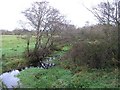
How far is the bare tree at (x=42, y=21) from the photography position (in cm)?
3944

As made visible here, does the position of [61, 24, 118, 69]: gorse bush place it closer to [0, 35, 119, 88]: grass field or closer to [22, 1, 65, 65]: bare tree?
[0, 35, 119, 88]: grass field

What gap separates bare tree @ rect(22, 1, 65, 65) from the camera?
39.4 metres

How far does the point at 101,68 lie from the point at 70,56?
6057mm

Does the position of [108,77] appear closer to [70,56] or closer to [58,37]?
[70,56]

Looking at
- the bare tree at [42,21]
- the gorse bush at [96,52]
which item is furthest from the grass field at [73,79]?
the bare tree at [42,21]

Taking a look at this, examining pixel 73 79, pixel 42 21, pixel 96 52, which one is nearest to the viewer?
pixel 73 79

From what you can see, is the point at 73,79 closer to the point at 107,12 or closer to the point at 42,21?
the point at 107,12

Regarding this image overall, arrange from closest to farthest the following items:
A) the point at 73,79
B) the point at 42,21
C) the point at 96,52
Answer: the point at 73,79
the point at 96,52
the point at 42,21

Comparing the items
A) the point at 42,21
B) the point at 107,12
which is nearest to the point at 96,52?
the point at 107,12

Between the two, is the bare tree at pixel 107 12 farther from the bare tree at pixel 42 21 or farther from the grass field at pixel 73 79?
the bare tree at pixel 42 21

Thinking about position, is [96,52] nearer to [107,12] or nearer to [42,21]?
[107,12]

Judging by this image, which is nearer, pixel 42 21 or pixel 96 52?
pixel 96 52

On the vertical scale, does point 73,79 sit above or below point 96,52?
below

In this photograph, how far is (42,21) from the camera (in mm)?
39625
